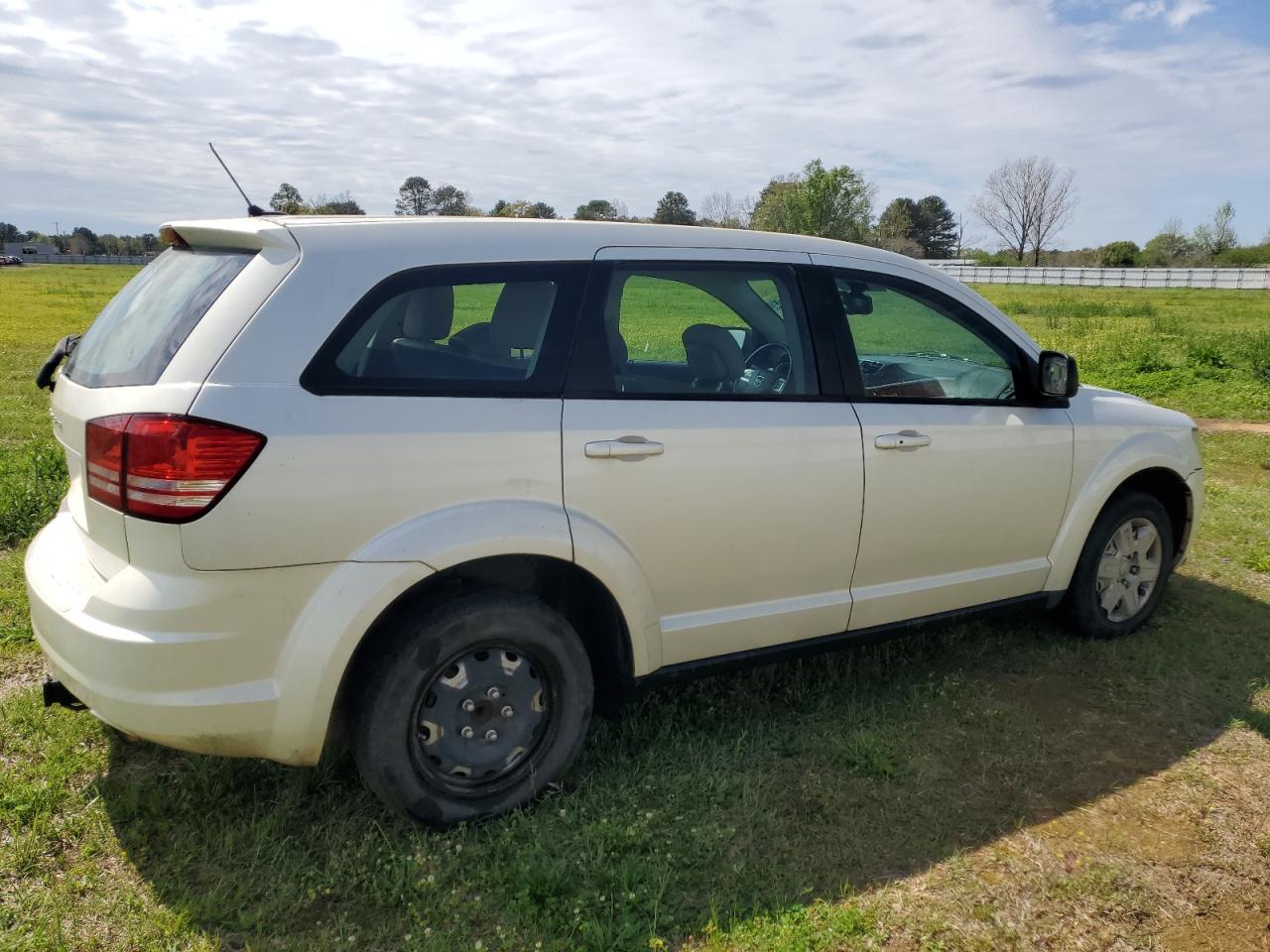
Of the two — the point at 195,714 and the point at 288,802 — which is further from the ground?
the point at 195,714

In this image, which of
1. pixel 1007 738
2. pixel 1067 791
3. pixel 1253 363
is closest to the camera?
pixel 1067 791

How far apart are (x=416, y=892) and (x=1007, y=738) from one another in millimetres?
2261

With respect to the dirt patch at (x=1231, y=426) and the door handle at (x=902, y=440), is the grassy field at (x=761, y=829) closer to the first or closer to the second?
the door handle at (x=902, y=440)

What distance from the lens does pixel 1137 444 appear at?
4.51 m

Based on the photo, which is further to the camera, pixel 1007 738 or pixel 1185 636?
pixel 1185 636

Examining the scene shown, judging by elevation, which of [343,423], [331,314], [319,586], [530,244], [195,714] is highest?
[530,244]

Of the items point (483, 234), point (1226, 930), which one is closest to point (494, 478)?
point (483, 234)

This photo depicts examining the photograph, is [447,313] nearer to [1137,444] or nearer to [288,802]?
[288,802]

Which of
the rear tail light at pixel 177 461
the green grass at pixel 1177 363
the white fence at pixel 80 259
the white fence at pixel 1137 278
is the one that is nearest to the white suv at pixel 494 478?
the rear tail light at pixel 177 461

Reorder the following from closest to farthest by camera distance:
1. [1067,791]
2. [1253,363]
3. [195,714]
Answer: [195,714] < [1067,791] < [1253,363]

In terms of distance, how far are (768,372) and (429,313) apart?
1243 mm

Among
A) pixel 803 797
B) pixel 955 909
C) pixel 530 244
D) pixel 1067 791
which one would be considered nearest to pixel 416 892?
pixel 803 797

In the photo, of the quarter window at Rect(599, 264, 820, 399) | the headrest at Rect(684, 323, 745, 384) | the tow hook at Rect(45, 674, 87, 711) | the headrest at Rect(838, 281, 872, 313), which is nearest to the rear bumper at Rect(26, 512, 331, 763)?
the tow hook at Rect(45, 674, 87, 711)

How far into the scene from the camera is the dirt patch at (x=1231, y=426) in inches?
400
